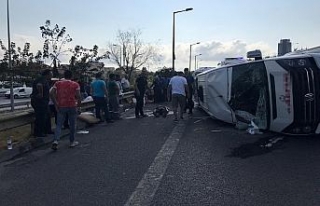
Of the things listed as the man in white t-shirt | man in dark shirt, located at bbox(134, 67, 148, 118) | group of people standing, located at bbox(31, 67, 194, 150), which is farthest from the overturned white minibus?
man in dark shirt, located at bbox(134, 67, 148, 118)

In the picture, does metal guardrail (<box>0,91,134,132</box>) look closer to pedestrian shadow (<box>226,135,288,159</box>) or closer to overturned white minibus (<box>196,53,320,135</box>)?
pedestrian shadow (<box>226,135,288,159</box>)

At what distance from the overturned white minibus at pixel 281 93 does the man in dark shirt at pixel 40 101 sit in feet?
15.0

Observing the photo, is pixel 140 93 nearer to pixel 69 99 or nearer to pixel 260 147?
pixel 69 99

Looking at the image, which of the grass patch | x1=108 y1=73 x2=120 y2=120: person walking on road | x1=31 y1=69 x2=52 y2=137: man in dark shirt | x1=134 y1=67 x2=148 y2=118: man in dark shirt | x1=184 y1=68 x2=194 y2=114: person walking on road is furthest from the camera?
x1=184 y1=68 x2=194 y2=114: person walking on road

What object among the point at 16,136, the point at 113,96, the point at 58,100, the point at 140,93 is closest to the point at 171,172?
the point at 58,100

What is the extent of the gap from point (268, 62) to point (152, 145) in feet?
10.3

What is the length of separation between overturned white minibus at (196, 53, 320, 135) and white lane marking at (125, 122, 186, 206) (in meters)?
2.03

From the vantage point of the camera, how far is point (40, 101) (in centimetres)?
1126

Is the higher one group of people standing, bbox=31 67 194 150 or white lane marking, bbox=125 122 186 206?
group of people standing, bbox=31 67 194 150

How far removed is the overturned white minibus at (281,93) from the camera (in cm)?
1000

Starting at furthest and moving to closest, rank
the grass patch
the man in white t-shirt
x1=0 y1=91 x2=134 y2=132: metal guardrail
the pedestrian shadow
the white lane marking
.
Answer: the man in white t-shirt, the grass patch, x1=0 y1=91 x2=134 y2=132: metal guardrail, the pedestrian shadow, the white lane marking

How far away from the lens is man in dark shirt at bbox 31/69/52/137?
36.8ft

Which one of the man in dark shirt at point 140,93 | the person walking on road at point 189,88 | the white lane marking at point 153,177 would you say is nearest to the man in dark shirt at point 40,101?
the white lane marking at point 153,177

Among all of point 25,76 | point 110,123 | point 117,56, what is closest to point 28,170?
point 110,123
